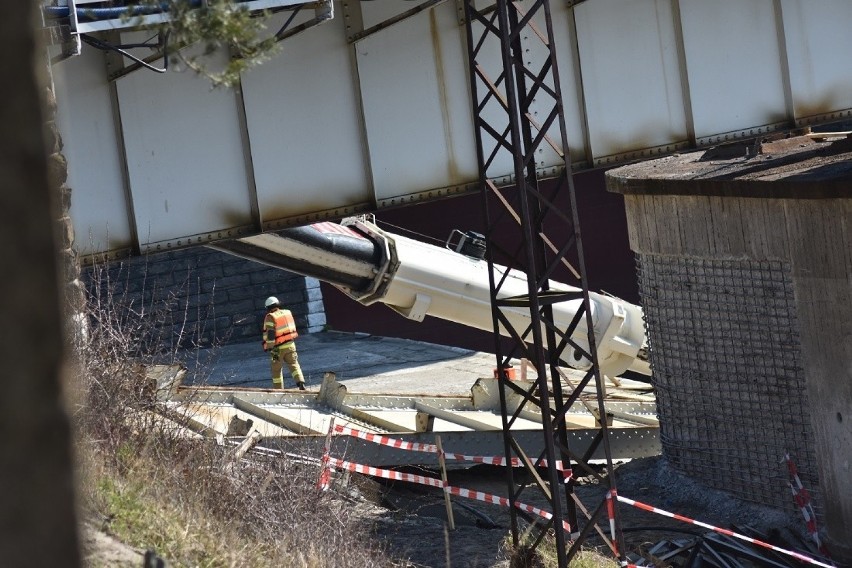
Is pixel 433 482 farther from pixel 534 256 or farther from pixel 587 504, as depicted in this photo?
pixel 534 256

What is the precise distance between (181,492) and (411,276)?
567cm

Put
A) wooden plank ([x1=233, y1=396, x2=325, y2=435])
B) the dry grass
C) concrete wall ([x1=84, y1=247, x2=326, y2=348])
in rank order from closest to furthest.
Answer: the dry grass → wooden plank ([x1=233, y1=396, x2=325, y2=435]) → concrete wall ([x1=84, y1=247, x2=326, y2=348])

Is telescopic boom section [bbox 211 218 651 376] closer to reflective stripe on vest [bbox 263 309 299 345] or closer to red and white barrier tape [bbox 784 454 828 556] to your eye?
red and white barrier tape [bbox 784 454 828 556]

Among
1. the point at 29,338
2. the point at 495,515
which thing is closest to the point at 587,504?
the point at 495,515

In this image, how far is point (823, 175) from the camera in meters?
10.4

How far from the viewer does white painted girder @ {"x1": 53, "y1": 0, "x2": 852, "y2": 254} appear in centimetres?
1130

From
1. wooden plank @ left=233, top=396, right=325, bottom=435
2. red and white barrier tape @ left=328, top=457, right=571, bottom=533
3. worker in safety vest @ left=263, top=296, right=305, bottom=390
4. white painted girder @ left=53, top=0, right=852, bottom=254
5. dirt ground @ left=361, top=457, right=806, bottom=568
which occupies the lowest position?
dirt ground @ left=361, top=457, right=806, bottom=568

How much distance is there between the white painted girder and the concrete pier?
0.69 meters

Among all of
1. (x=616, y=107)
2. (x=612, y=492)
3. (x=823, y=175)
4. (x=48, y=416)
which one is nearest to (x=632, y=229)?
(x=616, y=107)

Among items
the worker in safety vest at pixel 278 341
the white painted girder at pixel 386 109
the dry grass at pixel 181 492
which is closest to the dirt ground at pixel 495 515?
the dry grass at pixel 181 492

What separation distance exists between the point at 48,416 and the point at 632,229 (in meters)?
11.1

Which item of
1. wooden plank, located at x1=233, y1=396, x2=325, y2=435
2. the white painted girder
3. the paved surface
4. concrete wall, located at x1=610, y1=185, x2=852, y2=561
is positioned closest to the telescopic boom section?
the white painted girder

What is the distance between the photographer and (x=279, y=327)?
17.5 meters

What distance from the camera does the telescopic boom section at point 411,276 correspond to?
12780 mm
